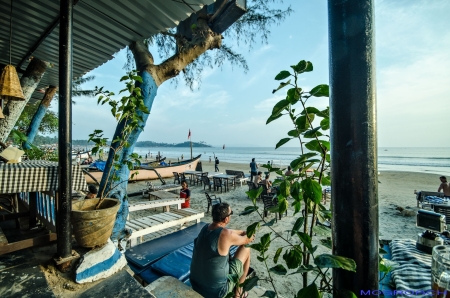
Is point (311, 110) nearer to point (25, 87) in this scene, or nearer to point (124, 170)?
point (124, 170)

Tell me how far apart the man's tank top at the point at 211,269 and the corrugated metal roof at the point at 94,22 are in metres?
2.89

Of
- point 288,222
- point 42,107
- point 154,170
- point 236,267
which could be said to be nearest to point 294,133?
point 236,267

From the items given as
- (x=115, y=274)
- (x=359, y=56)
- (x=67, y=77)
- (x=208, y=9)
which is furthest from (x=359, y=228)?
(x=208, y=9)

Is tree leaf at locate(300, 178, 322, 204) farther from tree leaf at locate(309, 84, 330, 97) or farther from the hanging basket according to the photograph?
the hanging basket

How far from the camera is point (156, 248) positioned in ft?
11.7

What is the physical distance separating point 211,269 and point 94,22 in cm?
350

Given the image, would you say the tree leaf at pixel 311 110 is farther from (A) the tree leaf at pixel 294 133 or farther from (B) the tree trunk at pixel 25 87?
(B) the tree trunk at pixel 25 87

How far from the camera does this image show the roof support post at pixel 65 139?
1645 mm

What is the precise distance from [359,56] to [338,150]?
1.07 feet

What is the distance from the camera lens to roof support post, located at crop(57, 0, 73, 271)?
164cm

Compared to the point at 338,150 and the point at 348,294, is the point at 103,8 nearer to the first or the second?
the point at 338,150

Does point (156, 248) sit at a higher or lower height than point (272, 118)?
lower

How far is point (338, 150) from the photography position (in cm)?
73

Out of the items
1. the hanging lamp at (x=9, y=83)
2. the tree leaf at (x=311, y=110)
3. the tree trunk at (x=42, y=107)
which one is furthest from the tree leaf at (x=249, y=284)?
the tree trunk at (x=42, y=107)
